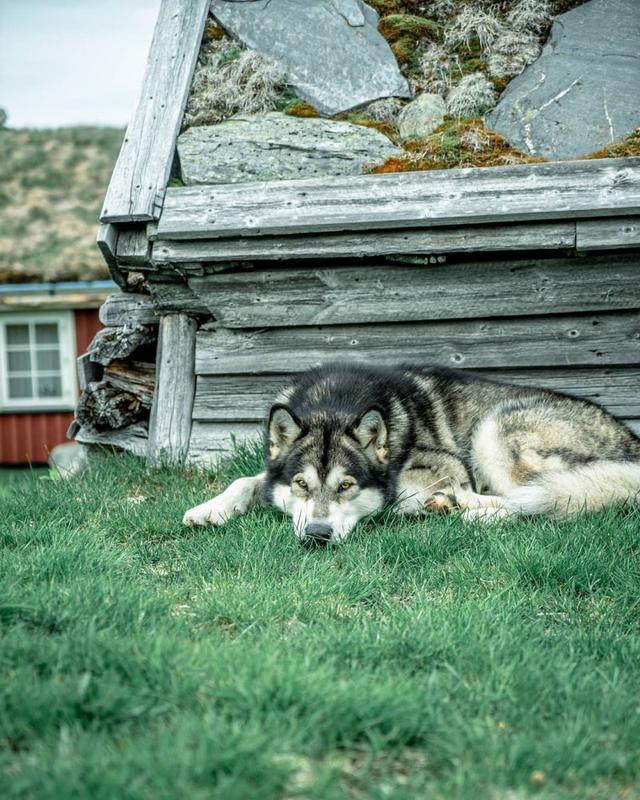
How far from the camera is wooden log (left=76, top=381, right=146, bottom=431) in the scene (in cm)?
715

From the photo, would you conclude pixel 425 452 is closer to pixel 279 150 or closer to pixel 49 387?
pixel 279 150

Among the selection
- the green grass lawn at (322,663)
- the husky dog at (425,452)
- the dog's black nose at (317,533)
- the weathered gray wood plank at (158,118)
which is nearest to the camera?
the green grass lawn at (322,663)

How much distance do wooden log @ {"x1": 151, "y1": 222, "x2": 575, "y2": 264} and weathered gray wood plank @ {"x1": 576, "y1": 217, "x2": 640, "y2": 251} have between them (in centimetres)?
7

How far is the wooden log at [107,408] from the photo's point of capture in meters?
7.15

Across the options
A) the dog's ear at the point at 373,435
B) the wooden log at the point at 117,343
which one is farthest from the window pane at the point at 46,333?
the dog's ear at the point at 373,435

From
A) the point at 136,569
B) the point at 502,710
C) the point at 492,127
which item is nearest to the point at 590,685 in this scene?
the point at 502,710

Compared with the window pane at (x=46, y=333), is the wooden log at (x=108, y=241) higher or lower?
higher

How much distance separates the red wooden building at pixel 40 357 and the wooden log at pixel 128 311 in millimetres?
8813

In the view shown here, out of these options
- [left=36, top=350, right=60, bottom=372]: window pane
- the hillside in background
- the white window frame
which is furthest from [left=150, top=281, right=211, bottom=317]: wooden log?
[left=36, top=350, right=60, bottom=372]: window pane

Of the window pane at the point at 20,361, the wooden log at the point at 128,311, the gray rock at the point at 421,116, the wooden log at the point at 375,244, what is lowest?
the window pane at the point at 20,361

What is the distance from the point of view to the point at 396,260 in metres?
6.23

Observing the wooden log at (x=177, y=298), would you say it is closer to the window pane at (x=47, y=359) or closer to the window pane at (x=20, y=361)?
the window pane at (x=47, y=359)

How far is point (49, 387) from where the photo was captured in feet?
55.0

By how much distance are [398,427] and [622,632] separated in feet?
7.25
